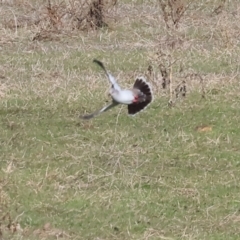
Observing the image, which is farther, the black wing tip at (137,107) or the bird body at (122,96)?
the black wing tip at (137,107)

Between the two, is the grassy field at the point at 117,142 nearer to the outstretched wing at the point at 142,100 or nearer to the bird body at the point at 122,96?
the outstretched wing at the point at 142,100

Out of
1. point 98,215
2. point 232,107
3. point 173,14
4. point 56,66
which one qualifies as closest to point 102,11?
point 173,14

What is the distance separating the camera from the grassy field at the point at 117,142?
5164 millimetres

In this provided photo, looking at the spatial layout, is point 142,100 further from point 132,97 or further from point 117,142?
point 117,142

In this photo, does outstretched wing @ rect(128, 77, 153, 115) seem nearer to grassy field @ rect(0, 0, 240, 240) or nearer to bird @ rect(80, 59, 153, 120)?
bird @ rect(80, 59, 153, 120)

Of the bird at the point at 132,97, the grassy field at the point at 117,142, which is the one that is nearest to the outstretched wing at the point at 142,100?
the bird at the point at 132,97

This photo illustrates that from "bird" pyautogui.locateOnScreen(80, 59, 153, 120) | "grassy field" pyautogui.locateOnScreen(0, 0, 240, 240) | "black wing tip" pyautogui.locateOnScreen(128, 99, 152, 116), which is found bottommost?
"grassy field" pyautogui.locateOnScreen(0, 0, 240, 240)

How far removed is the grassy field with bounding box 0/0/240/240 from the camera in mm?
5164

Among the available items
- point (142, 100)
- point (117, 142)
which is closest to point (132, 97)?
point (142, 100)

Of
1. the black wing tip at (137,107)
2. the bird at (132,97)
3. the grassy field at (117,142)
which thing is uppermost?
the bird at (132,97)

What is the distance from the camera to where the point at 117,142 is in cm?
643

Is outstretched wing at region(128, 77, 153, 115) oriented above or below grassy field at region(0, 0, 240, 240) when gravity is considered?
above

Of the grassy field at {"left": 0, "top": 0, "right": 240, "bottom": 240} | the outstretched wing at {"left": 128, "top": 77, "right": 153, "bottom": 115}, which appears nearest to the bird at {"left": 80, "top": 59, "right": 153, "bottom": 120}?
the outstretched wing at {"left": 128, "top": 77, "right": 153, "bottom": 115}

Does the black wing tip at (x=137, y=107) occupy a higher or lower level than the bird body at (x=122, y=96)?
lower
